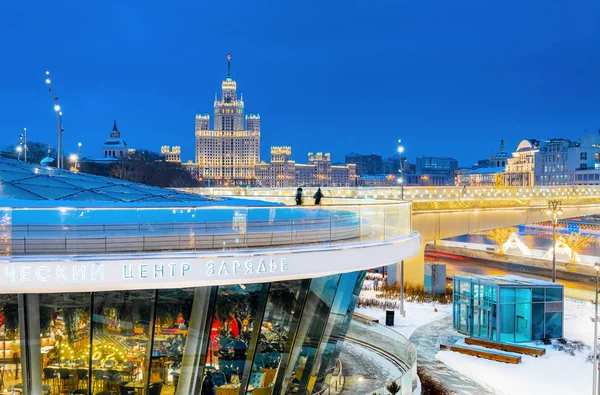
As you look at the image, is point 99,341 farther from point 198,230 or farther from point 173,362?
point 198,230

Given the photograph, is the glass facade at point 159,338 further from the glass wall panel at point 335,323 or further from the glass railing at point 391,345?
the glass railing at point 391,345

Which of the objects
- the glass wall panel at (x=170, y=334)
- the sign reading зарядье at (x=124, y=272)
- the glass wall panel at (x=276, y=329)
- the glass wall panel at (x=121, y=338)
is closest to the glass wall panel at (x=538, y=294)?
the glass wall panel at (x=276, y=329)

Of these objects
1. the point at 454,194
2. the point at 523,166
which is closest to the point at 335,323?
the point at 454,194

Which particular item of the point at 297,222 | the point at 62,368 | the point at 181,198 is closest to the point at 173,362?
the point at 62,368

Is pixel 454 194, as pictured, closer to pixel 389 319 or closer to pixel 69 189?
pixel 389 319

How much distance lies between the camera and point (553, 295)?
3419 centimetres

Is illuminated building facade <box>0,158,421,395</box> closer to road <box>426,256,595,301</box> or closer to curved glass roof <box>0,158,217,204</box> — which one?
curved glass roof <box>0,158,217,204</box>

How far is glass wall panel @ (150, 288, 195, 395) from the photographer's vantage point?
15.1m

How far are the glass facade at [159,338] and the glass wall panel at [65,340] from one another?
21 mm

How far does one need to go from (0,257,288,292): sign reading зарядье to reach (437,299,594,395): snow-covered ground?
15152 mm

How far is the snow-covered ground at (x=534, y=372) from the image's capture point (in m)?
25.4

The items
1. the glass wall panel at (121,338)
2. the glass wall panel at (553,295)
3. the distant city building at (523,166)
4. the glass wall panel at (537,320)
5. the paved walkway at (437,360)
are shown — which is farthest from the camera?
the distant city building at (523,166)

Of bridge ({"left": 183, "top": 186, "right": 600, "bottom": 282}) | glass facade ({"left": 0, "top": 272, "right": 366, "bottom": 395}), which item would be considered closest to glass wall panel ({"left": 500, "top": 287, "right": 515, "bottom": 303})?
bridge ({"left": 183, "top": 186, "right": 600, "bottom": 282})

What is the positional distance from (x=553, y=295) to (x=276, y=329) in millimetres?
22084
